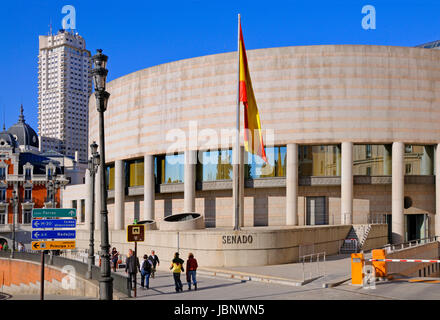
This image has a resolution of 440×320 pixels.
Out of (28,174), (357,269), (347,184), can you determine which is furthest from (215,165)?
(28,174)

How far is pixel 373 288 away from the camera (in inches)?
831

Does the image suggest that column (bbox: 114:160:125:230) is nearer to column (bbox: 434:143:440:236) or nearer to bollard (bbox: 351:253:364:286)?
column (bbox: 434:143:440:236)

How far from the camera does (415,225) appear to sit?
4959 cm

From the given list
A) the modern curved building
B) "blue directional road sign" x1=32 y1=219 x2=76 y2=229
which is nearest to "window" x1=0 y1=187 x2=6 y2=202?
the modern curved building

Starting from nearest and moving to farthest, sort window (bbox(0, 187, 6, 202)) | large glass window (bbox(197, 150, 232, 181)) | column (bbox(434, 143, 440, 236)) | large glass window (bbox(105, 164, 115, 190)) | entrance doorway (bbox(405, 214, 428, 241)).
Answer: column (bbox(434, 143, 440, 236)) → entrance doorway (bbox(405, 214, 428, 241)) → large glass window (bbox(197, 150, 232, 181)) → large glass window (bbox(105, 164, 115, 190)) → window (bbox(0, 187, 6, 202))

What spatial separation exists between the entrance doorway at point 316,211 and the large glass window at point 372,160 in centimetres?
403

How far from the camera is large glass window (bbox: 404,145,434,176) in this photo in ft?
162

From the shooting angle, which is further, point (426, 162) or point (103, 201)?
point (426, 162)

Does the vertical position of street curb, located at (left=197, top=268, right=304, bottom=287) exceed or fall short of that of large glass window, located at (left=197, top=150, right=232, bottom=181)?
it falls short

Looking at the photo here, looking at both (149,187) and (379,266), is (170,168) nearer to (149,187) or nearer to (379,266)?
(149,187)

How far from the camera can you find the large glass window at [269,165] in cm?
4878

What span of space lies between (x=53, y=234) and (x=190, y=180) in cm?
3335

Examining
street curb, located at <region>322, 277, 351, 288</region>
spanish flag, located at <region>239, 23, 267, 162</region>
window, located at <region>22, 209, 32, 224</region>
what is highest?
spanish flag, located at <region>239, 23, 267, 162</region>

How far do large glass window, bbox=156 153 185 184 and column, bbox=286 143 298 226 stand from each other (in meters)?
11.3
